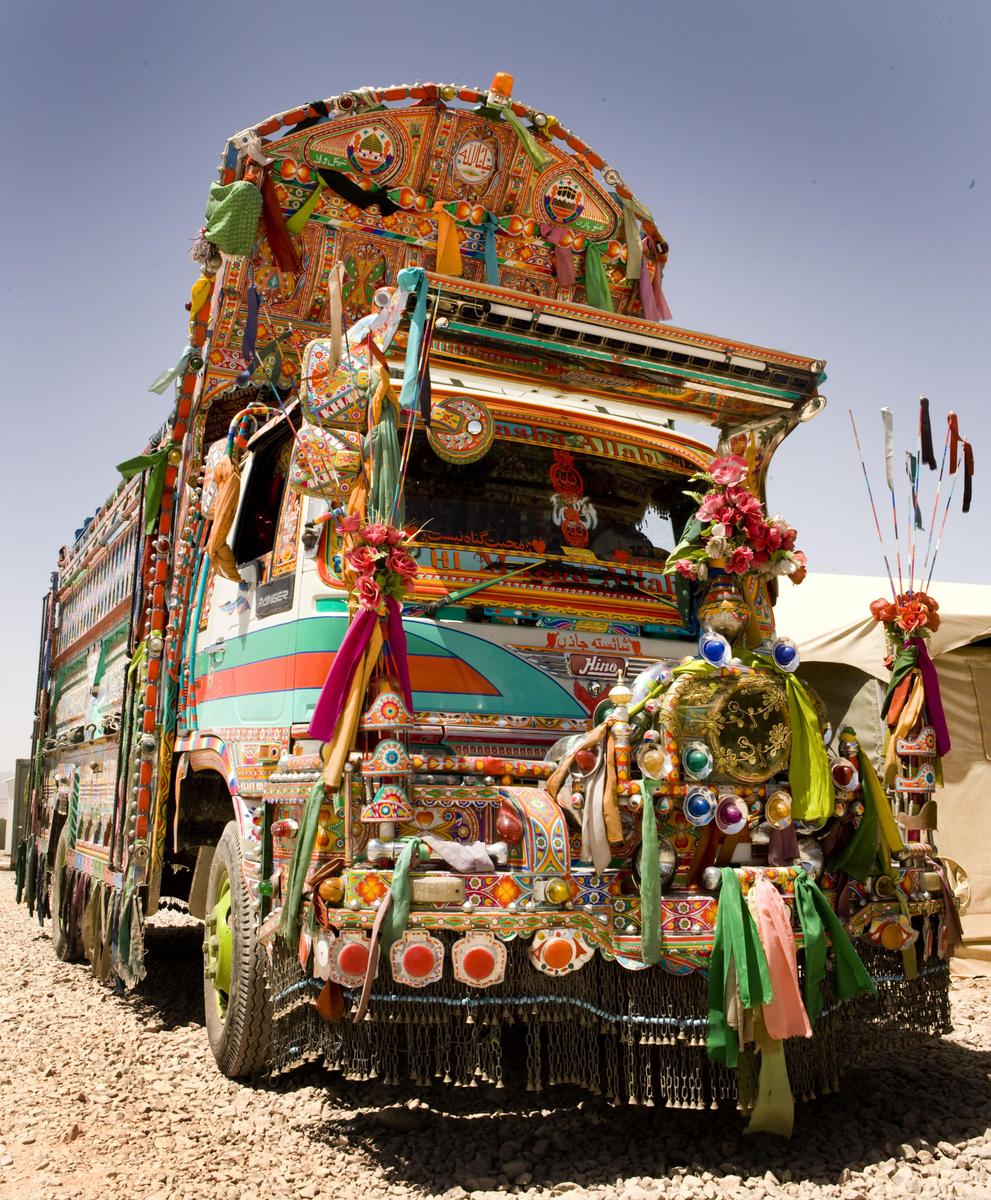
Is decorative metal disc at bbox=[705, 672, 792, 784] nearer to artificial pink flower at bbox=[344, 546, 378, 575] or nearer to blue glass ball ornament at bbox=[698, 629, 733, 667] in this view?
blue glass ball ornament at bbox=[698, 629, 733, 667]

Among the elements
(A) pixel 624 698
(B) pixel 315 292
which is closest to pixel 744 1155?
(A) pixel 624 698

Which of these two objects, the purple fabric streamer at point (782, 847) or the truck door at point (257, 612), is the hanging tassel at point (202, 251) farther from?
the purple fabric streamer at point (782, 847)

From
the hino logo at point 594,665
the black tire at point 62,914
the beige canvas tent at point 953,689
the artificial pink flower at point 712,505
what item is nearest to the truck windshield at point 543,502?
the hino logo at point 594,665

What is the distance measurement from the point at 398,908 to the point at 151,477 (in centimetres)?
383

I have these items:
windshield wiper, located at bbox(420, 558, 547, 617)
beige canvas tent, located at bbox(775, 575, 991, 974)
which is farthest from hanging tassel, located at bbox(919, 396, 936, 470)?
beige canvas tent, located at bbox(775, 575, 991, 974)

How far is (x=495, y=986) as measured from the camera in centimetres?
346

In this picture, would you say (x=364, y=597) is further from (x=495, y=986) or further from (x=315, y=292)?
(x=315, y=292)

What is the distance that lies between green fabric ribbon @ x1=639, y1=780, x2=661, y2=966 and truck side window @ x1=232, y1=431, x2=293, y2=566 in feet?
7.51

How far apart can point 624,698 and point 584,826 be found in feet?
1.47

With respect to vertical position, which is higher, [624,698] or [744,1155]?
[624,698]

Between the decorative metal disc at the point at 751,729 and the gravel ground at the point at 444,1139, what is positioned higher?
the decorative metal disc at the point at 751,729

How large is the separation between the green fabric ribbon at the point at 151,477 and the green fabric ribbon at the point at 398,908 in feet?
11.8

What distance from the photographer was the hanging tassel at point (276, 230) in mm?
5461

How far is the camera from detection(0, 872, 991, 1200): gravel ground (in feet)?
11.6
